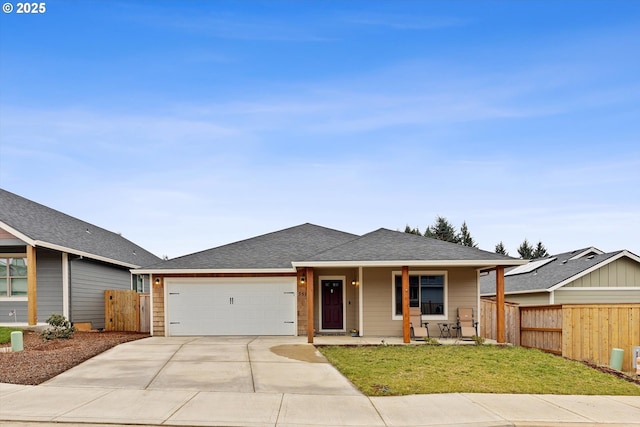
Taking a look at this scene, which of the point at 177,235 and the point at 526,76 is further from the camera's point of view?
the point at 177,235

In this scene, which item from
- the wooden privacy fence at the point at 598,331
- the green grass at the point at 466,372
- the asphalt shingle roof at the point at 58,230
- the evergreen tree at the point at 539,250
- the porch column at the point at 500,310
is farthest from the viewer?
the evergreen tree at the point at 539,250

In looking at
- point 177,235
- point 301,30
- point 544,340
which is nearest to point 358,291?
point 544,340

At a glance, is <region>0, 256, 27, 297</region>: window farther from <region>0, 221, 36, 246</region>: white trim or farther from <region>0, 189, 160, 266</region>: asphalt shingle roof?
<region>0, 221, 36, 246</region>: white trim

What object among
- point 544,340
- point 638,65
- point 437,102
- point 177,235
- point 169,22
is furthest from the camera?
point 177,235

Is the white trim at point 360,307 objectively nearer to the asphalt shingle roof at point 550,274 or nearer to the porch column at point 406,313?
the porch column at point 406,313

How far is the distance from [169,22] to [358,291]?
1040 centimetres

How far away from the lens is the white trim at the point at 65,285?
1753 cm

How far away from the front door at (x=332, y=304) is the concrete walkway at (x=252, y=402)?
6.28 metres

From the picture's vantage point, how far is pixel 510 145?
21969 millimetres

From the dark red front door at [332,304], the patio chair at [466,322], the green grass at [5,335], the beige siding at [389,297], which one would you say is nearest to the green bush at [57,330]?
the green grass at [5,335]

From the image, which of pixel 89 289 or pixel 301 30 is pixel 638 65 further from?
pixel 89 289

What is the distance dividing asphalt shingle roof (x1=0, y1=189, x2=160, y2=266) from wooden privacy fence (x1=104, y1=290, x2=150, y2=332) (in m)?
1.81

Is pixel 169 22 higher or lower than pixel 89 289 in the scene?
higher

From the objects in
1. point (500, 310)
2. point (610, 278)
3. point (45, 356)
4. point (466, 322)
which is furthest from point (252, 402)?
point (610, 278)
